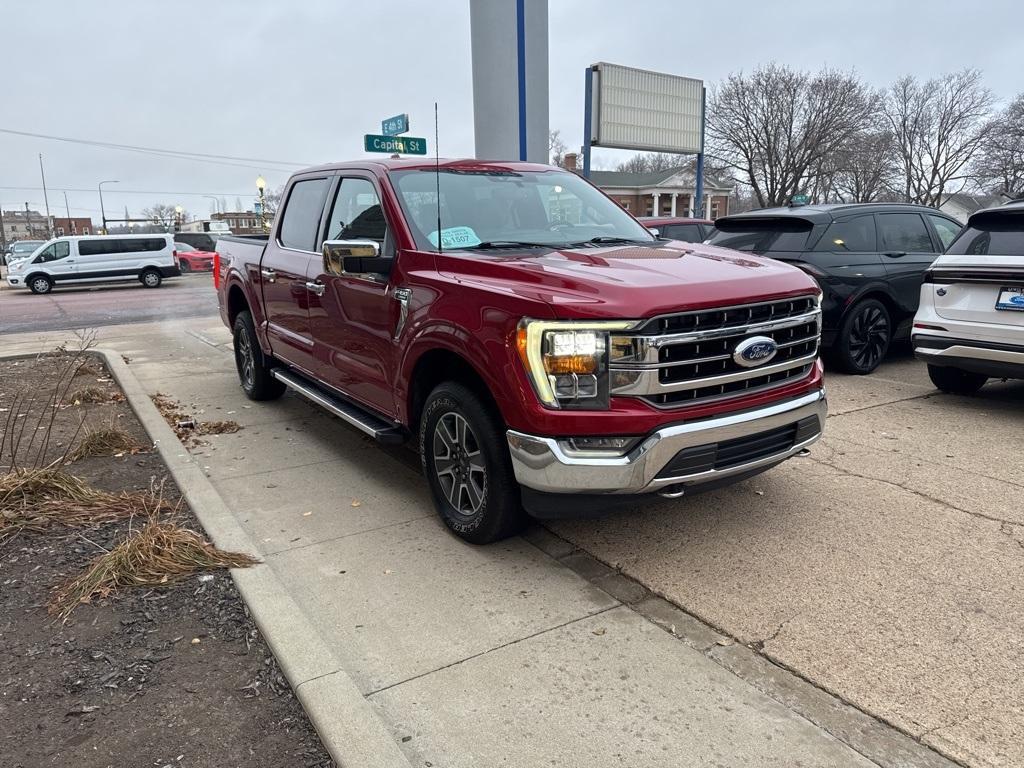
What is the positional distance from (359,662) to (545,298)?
1.67 m

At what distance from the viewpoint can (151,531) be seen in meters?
3.73

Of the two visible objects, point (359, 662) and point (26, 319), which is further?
point (26, 319)

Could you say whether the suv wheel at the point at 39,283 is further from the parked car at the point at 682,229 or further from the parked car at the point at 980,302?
the parked car at the point at 980,302

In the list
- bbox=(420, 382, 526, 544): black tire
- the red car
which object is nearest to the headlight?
bbox=(420, 382, 526, 544): black tire

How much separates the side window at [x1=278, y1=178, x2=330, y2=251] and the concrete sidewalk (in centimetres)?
190

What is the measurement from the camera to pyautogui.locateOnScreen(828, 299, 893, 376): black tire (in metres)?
7.47

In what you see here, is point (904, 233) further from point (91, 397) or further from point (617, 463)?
point (91, 397)

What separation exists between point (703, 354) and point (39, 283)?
28153mm

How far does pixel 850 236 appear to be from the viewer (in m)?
7.65

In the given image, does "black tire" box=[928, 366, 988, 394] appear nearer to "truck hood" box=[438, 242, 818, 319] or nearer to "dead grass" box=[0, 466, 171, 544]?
"truck hood" box=[438, 242, 818, 319]

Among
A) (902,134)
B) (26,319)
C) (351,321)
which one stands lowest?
(26,319)

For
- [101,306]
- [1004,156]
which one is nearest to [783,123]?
[1004,156]

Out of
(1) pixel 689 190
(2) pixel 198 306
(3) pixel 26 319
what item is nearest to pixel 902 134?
(1) pixel 689 190

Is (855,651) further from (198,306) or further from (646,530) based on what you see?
(198,306)
